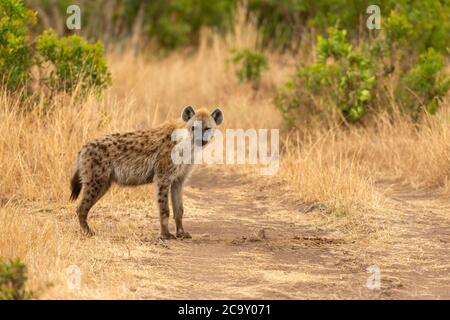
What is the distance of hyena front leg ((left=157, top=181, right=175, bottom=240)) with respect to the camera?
26.9 feet

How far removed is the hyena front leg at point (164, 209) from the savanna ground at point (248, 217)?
4.6 inches

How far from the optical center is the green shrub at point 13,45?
1070 cm

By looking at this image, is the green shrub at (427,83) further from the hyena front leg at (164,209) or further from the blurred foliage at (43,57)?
the hyena front leg at (164,209)

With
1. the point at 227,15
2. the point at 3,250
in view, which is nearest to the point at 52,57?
the point at 3,250

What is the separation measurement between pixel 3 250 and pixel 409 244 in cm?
333

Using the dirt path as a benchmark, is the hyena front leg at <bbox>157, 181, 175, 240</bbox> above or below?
above

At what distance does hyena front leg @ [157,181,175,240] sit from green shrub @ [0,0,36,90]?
309 cm

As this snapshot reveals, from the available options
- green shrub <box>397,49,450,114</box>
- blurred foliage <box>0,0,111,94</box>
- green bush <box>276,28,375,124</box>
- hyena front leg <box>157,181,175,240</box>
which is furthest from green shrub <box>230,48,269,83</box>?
hyena front leg <box>157,181,175,240</box>

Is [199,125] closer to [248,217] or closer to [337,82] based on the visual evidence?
[248,217]

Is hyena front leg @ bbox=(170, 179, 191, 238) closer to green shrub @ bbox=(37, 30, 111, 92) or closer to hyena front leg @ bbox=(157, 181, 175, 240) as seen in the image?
hyena front leg @ bbox=(157, 181, 175, 240)

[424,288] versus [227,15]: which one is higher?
[227,15]
